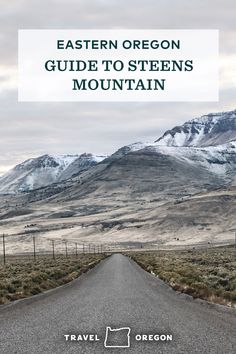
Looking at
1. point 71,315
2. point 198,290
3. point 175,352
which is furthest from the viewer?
point 198,290

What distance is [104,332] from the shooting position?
1465 cm

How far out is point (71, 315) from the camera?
18.8m

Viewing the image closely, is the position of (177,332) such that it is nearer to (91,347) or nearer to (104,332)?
(104,332)

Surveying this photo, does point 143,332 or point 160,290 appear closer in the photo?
point 143,332

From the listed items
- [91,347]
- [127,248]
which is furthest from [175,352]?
[127,248]

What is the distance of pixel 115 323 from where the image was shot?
16469 millimetres

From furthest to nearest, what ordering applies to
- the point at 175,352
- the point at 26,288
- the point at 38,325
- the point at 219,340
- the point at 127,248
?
the point at 127,248 < the point at 26,288 < the point at 38,325 < the point at 219,340 < the point at 175,352

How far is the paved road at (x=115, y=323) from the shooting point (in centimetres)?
1255

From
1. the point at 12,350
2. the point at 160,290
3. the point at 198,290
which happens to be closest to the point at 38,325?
the point at 12,350

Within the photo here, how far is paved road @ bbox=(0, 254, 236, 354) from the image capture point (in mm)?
12547

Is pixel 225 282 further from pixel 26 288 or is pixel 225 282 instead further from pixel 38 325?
pixel 38 325

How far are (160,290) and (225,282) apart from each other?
377 cm

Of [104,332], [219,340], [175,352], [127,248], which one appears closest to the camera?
[175,352]

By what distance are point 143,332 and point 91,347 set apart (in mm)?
2679
